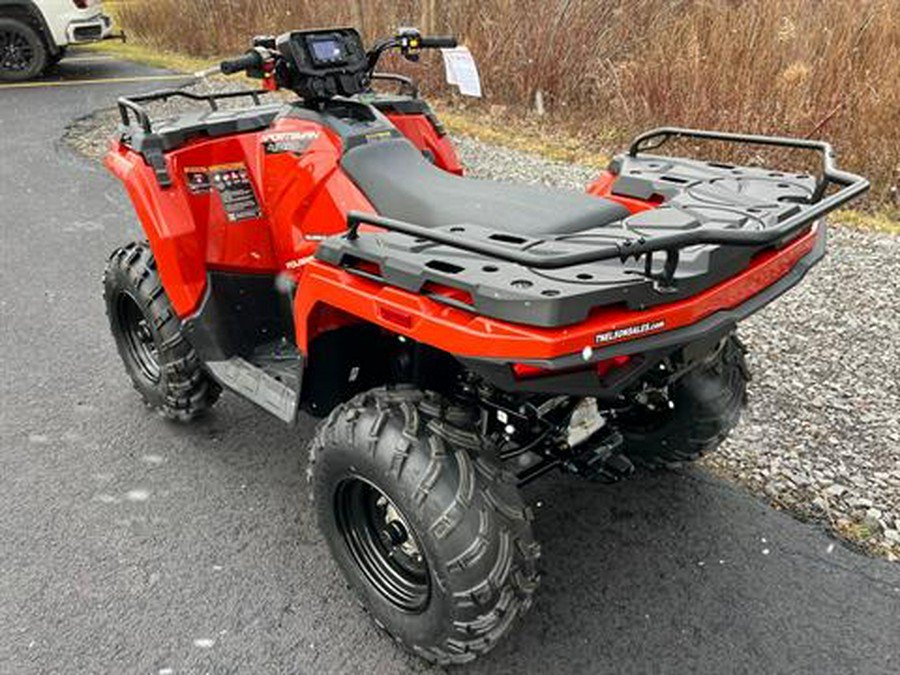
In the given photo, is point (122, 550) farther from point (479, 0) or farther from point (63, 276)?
point (479, 0)

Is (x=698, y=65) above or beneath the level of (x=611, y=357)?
beneath

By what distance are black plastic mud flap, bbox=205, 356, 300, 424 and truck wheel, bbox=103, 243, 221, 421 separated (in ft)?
0.54

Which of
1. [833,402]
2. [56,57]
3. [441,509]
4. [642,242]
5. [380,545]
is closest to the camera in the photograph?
[642,242]

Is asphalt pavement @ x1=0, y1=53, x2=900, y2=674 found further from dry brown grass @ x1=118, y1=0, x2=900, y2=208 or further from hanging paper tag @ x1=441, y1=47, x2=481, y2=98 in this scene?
dry brown grass @ x1=118, y1=0, x2=900, y2=208

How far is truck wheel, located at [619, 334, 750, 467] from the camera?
107 inches

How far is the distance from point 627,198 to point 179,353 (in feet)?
6.20

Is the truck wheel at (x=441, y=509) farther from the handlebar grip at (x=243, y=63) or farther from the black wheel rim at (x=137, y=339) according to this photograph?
the black wheel rim at (x=137, y=339)

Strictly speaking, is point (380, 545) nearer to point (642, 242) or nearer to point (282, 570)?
point (282, 570)

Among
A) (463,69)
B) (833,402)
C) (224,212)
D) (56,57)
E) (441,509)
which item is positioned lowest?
(56,57)

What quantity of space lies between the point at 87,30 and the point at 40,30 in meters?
0.66

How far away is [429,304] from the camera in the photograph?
186cm

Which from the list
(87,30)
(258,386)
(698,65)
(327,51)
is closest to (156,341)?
(258,386)

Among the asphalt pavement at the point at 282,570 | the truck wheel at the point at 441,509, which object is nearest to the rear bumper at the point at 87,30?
the asphalt pavement at the point at 282,570

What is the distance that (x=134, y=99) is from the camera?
3309mm
